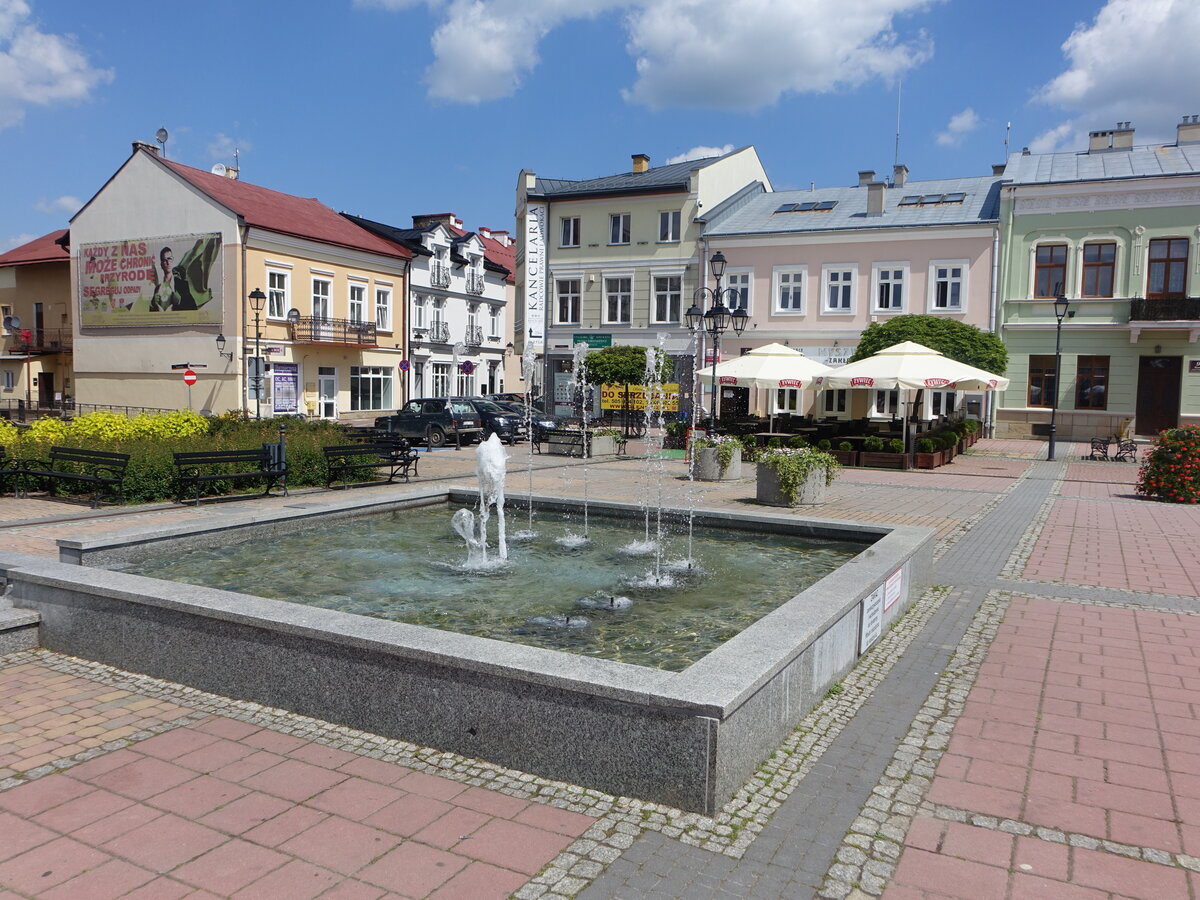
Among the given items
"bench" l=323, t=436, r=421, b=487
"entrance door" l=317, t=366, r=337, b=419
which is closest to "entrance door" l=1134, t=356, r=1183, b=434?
"bench" l=323, t=436, r=421, b=487

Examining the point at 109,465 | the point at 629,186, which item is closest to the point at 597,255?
the point at 629,186

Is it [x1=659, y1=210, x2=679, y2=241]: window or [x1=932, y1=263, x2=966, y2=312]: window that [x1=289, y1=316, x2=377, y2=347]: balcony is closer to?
[x1=659, y1=210, x2=679, y2=241]: window

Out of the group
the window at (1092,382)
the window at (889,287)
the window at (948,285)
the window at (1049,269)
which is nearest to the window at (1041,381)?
the window at (1092,382)

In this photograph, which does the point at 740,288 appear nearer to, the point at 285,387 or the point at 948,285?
the point at 948,285

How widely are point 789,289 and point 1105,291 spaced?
1102 centimetres

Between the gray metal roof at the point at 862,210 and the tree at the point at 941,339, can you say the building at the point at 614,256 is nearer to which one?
the gray metal roof at the point at 862,210

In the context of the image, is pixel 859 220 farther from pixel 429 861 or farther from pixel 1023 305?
pixel 429 861

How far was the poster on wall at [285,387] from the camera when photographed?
A: 1388 inches

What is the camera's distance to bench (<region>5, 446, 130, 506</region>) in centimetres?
1207

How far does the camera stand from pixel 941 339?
24.6 m

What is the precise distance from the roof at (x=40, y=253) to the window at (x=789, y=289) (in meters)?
32.4

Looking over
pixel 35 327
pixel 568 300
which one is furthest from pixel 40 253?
pixel 568 300

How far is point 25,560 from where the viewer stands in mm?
6332

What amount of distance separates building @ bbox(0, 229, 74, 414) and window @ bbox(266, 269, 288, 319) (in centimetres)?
1379
